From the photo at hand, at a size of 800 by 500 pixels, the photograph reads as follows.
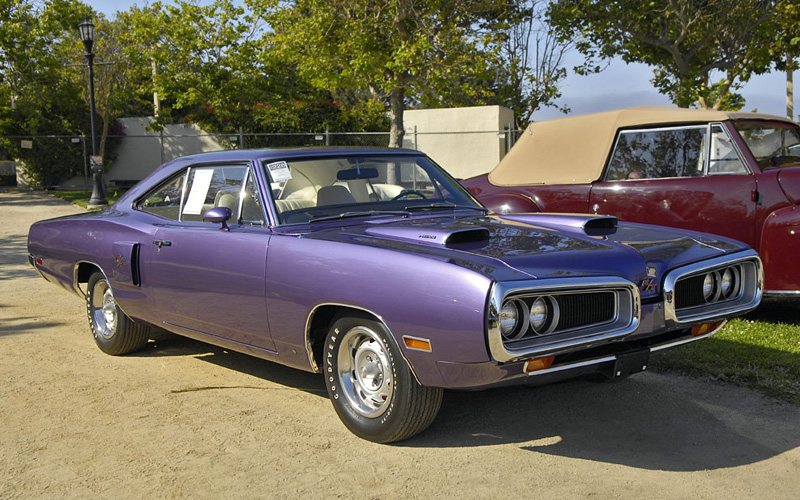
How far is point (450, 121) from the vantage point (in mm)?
25031

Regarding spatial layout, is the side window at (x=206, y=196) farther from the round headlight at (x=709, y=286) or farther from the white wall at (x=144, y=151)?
the white wall at (x=144, y=151)

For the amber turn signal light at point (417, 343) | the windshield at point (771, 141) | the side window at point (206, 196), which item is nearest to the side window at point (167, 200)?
the side window at point (206, 196)

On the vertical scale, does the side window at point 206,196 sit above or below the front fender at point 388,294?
above

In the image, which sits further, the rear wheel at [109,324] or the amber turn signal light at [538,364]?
the rear wheel at [109,324]

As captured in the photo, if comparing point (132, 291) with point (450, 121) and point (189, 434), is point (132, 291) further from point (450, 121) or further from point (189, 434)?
point (450, 121)

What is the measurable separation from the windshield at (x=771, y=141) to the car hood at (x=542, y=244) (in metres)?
2.55

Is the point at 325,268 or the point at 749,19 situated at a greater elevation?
the point at 749,19

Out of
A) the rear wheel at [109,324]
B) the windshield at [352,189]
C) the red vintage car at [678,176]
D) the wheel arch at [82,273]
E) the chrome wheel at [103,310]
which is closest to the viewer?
the windshield at [352,189]

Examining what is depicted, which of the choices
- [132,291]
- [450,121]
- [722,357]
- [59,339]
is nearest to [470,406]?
[722,357]

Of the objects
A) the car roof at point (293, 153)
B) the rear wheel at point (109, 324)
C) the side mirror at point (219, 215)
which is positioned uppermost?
the car roof at point (293, 153)

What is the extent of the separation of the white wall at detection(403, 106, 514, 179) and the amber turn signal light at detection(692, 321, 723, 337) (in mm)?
18987

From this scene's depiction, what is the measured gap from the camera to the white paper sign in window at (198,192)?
17.5ft

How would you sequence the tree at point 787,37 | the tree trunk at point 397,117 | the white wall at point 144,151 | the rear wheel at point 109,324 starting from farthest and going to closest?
the white wall at point 144,151, the tree at point 787,37, the tree trunk at point 397,117, the rear wheel at point 109,324

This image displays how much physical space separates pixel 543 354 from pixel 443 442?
0.89 m
